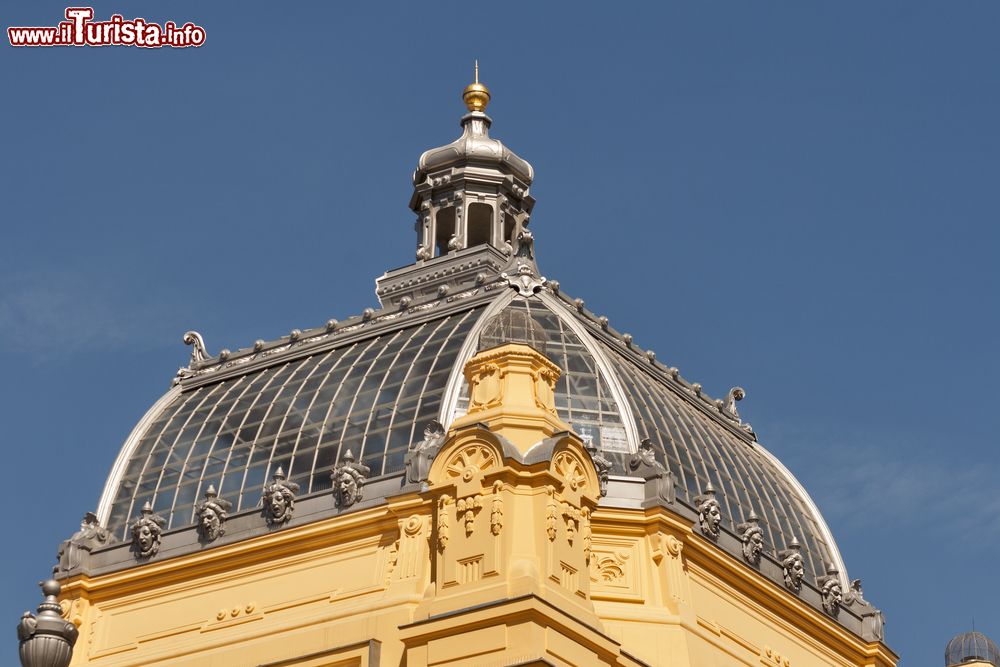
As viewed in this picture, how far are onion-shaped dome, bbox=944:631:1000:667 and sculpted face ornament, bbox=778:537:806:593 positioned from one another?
803 centimetres

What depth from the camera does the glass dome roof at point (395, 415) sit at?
2009 inches

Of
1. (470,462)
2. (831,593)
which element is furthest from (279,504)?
(831,593)

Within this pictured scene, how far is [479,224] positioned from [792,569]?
1616cm

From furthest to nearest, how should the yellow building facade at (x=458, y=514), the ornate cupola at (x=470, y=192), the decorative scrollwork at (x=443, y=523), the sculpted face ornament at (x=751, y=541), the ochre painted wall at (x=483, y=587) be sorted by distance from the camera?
the ornate cupola at (x=470, y=192), the sculpted face ornament at (x=751, y=541), the decorative scrollwork at (x=443, y=523), the yellow building facade at (x=458, y=514), the ochre painted wall at (x=483, y=587)

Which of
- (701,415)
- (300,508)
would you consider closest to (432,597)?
(300,508)

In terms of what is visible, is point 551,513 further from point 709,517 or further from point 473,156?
point 473,156

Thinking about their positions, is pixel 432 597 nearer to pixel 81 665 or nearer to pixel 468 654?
pixel 468 654

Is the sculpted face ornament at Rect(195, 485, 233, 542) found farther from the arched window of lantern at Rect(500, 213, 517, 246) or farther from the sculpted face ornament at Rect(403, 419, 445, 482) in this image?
the arched window of lantern at Rect(500, 213, 517, 246)

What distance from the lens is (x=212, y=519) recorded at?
5041 centimetres

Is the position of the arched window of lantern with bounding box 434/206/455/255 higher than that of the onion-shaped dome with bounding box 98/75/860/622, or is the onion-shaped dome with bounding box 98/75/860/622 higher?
the arched window of lantern with bounding box 434/206/455/255

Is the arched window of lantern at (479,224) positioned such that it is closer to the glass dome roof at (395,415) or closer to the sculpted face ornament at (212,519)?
the glass dome roof at (395,415)

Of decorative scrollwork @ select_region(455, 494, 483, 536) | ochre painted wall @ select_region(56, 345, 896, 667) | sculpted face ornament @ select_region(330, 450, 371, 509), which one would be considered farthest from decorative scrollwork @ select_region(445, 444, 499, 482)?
sculpted face ornament @ select_region(330, 450, 371, 509)

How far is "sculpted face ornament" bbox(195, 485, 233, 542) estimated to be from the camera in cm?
5041

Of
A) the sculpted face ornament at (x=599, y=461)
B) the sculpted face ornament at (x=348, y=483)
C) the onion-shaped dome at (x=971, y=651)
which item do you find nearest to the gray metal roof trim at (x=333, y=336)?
the sculpted face ornament at (x=599, y=461)
